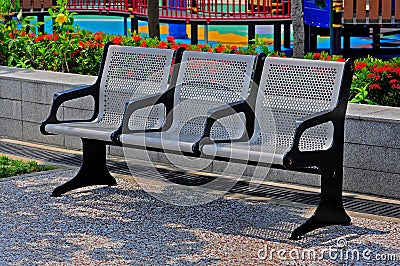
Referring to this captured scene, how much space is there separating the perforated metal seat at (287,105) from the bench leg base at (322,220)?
1.56ft

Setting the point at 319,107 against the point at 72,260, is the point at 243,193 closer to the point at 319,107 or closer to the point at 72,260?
the point at 319,107

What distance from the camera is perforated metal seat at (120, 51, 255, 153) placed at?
7.43 meters

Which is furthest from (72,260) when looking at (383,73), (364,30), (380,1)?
(364,30)

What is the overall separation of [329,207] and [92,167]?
2220 millimetres

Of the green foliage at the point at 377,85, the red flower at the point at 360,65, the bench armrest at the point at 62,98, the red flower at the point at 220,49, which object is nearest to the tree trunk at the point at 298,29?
the red flower at the point at 220,49

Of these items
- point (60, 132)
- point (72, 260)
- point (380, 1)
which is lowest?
point (72, 260)

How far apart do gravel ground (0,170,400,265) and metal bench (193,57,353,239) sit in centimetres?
30

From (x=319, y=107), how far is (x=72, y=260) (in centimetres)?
221

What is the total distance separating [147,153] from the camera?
9055mm

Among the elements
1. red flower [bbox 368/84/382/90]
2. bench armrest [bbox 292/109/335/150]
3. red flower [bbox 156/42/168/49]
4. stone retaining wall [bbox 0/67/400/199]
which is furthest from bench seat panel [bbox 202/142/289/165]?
red flower [bbox 156/42/168/49]

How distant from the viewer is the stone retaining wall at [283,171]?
7441mm

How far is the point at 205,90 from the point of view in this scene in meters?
7.70

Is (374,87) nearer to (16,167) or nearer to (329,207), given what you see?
(329,207)

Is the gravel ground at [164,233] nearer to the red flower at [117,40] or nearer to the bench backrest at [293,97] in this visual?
the bench backrest at [293,97]
